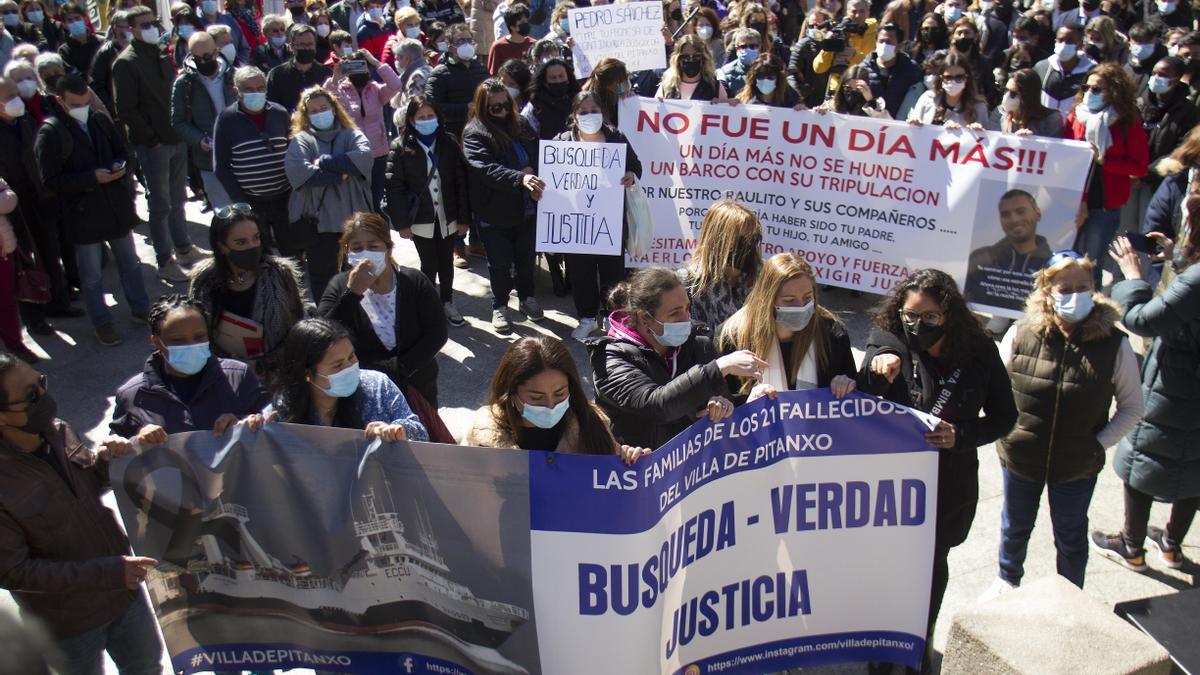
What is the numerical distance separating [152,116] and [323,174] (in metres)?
2.44

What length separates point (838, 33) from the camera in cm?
1008

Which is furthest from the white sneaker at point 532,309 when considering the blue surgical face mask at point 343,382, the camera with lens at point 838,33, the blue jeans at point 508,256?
the camera with lens at point 838,33

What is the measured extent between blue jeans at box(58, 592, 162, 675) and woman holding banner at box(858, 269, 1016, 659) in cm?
273

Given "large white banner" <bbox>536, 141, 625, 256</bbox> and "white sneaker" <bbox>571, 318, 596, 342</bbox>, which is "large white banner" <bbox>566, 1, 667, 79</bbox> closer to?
"large white banner" <bbox>536, 141, 625, 256</bbox>

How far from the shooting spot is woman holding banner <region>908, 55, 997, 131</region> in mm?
7402

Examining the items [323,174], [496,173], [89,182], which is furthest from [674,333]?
[89,182]

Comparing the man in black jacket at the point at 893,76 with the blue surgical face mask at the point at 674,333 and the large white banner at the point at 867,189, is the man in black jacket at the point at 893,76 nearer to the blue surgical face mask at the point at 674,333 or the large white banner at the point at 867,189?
the large white banner at the point at 867,189

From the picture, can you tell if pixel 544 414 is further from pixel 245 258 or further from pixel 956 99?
pixel 956 99

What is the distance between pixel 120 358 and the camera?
24.1 feet

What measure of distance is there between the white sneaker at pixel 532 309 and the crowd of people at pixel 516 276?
0.05m

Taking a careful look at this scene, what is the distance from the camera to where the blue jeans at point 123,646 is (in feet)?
11.7

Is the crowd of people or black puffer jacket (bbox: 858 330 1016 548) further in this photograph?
black puffer jacket (bbox: 858 330 1016 548)

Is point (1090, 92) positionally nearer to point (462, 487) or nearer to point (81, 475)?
point (462, 487)

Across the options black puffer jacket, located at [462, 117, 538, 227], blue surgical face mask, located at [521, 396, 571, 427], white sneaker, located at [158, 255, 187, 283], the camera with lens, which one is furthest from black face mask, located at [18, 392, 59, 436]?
the camera with lens
